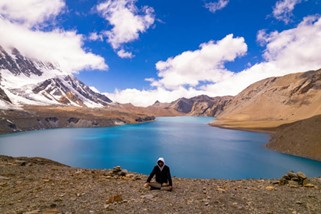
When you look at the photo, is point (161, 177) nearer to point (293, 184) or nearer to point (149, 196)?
point (149, 196)

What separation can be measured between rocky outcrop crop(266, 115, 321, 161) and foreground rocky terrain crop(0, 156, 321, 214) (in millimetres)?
77683

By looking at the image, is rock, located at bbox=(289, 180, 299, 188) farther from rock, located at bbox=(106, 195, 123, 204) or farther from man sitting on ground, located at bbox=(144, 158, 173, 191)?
rock, located at bbox=(106, 195, 123, 204)

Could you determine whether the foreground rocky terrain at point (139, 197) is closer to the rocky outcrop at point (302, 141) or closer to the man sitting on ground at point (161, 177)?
the man sitting on ground at point (161, 177)

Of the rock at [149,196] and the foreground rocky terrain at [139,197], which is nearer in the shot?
the foreground rocky terrain at [139,197]

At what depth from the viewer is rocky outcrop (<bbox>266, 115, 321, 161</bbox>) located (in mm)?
90287

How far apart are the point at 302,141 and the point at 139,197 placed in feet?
308

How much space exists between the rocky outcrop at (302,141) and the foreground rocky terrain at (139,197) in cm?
7768

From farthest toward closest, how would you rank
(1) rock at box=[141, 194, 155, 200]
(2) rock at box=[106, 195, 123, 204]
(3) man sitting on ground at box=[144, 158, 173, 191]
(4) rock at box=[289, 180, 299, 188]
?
1. (4) rock at box=[289, 180, 299, 188]
2. (3) man sitting on ground at box=[144, 158, 173, 191]
3. (1) rock at box=[141, 194, 155, 200]
4. (2) rock at box=[106, 195, 123, 204]

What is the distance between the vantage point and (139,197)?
15.7 meters

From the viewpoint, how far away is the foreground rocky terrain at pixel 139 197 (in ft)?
44.6

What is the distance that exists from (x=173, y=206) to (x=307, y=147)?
9042 cm

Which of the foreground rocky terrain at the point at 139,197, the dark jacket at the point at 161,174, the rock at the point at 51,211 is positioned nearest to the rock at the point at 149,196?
the foreground rocky terrain at the point at 139,197

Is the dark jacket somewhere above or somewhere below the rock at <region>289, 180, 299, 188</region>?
above

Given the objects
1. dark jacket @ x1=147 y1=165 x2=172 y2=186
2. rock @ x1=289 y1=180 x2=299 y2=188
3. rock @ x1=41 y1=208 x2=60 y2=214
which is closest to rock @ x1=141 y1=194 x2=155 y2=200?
dark jacket @ x1=147 y1=165 x2=172 y2=186
